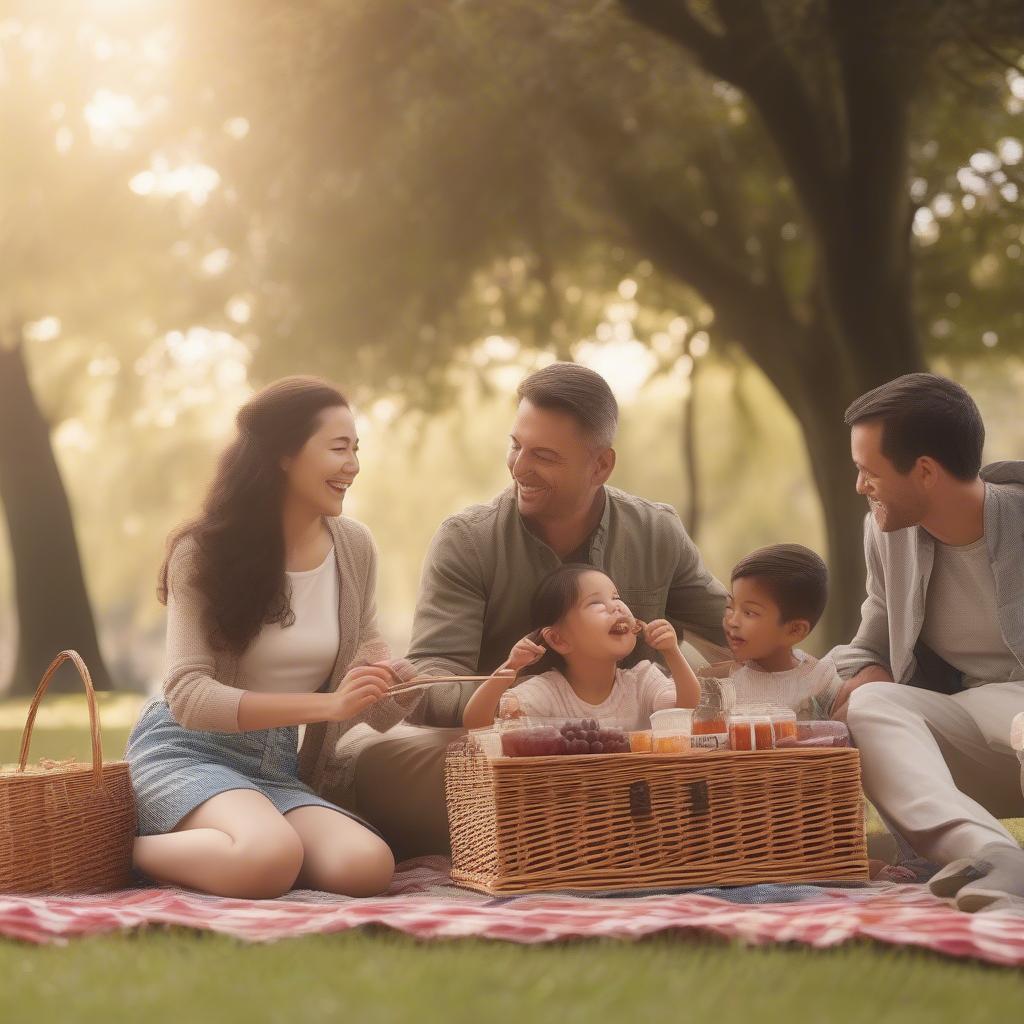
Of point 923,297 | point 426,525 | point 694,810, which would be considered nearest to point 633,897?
point 694,810

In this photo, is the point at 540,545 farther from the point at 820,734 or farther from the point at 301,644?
the point at 820,734

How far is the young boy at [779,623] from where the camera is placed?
5133 millimetres

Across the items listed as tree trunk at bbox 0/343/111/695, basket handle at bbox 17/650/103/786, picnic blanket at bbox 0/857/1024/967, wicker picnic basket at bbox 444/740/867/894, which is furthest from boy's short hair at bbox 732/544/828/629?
tree trunk at bbox 0/343/111/695

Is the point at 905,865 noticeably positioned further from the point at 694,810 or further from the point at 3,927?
the point at 3,927

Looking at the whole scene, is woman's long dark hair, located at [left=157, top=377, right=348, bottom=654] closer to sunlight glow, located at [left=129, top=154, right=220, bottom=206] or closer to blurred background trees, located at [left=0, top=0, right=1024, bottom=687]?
blurred background trees, located at [left=0, top=0, right=1024, bottom=687]

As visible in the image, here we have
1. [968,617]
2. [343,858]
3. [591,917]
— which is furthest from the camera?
[968,617]

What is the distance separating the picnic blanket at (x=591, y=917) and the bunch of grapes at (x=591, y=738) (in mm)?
391

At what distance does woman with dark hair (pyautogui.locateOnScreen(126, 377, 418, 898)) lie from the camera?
4.34 metres

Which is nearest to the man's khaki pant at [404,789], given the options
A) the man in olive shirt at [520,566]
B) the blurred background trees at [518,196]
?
the man in olive shirt at [520,566]

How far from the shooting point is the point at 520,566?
5285 mm

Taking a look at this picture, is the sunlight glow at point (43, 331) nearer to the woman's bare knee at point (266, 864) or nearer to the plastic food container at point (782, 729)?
the woman's bare knee at point (266, 864)

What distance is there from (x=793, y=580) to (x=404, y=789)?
1453 mm

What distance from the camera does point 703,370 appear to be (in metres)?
17.9

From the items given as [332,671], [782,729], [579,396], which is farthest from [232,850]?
[579,396]
